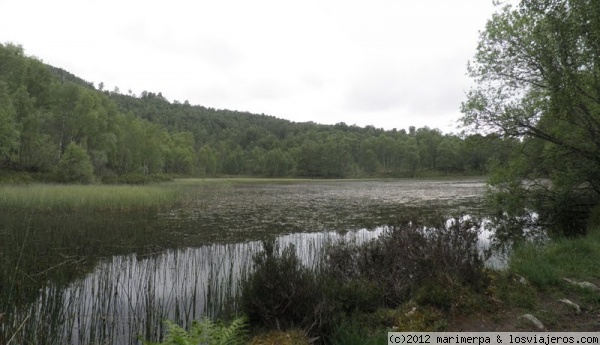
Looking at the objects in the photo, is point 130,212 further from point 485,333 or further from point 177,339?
point 485,333

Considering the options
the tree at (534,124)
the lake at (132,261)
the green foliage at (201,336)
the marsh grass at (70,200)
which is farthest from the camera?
the marsh grass at (70,200)

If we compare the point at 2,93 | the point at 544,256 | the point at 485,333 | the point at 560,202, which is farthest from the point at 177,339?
the point at 2,93

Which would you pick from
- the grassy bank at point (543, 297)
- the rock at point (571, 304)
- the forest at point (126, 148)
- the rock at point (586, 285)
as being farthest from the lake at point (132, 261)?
the forest at point (126, 148)

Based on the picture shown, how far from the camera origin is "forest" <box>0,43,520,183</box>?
1403 inches

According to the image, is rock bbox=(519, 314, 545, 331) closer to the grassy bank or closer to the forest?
the grassy bank

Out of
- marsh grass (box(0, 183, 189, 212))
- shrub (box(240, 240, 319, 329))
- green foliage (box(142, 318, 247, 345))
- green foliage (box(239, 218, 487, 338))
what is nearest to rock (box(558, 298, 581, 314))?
green foliage (box(239, 218, 487, 338))

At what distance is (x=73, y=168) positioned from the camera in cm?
3541

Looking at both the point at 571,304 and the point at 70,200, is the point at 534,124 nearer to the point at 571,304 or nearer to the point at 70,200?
the point at 571,304

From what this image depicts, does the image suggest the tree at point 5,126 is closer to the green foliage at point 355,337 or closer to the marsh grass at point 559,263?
the green foliage at point 355,337

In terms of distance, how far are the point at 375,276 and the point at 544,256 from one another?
15.5ft

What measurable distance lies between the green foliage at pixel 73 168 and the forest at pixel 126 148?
0.31 ft

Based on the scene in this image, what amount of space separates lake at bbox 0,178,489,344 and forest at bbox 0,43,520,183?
976 centimetres

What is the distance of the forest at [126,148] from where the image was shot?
35.6m

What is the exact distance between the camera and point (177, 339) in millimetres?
3225
